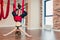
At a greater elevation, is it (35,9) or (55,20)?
(35,9)

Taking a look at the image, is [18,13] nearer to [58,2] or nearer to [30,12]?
[58,2]

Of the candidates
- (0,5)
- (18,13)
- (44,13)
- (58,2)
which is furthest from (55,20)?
(0,5)

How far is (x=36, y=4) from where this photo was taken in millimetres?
6391

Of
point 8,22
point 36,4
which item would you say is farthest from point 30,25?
point 8,22

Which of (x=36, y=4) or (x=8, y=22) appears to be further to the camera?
(x=8, y=22)

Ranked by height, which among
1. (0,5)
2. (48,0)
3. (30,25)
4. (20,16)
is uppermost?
(48,0)

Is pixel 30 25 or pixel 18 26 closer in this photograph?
pixel 18 26

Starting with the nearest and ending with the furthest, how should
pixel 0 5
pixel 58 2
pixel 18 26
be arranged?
pixel 0 5 < pixel 18 26 < pixel 58 2

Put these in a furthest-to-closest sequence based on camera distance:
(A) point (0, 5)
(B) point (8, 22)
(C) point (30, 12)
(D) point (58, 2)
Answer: (B) point (8, 22) < (C) point (30, 12) < (D) point (58, 2) < (A) point (0, 5)

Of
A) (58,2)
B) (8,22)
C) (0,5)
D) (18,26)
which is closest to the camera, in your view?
(0,5)

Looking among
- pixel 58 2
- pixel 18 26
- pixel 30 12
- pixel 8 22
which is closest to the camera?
pixel 18 26

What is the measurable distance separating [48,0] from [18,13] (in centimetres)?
331

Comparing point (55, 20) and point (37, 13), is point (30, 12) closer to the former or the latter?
point (37, 13)

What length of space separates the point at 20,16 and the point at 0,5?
0.48 meters
